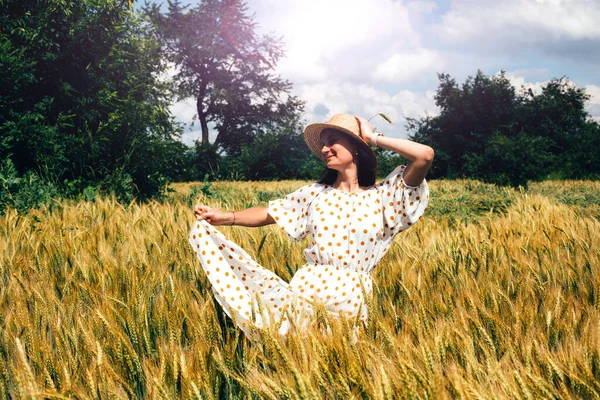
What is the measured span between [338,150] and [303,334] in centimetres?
110

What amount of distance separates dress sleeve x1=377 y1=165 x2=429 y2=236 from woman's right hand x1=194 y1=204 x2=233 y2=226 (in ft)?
2.61

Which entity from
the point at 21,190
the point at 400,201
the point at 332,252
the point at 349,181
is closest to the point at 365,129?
the point at 349,181

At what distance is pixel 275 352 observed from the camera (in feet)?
4.46

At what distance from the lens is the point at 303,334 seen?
159 centimetres

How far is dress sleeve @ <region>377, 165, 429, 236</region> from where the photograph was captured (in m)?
2.28

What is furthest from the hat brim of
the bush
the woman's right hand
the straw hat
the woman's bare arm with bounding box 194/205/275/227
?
the bush

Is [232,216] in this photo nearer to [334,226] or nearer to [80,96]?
[334,226]

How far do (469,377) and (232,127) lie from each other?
32.4 meters

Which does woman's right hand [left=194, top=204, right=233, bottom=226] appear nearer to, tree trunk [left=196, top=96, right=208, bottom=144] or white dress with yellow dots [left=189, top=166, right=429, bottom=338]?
white dress with yellow dots [left=189, top=166, right=429, bottom=338]

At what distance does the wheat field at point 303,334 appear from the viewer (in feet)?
4.14

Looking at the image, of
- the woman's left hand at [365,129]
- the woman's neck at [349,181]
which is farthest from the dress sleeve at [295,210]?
the woman's left hand at [365,129]

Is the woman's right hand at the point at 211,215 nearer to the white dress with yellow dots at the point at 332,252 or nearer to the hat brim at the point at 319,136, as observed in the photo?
the white dress with yellow dots at the point at 332,252

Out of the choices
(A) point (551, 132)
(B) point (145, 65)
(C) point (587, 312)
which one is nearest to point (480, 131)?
(A) point (551, 132)

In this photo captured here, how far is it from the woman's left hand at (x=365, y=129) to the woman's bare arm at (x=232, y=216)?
2.14 feet
